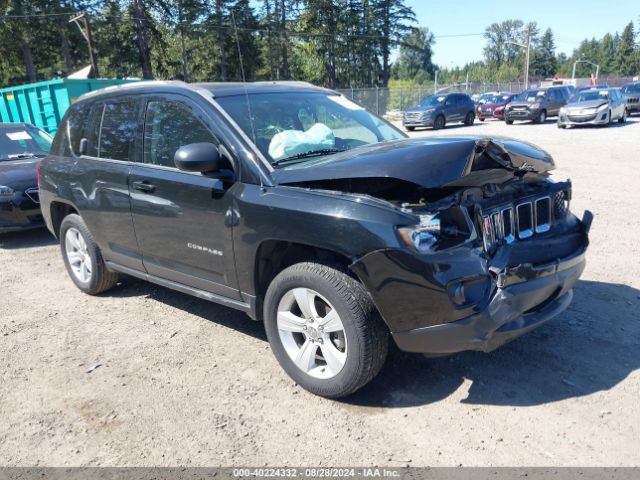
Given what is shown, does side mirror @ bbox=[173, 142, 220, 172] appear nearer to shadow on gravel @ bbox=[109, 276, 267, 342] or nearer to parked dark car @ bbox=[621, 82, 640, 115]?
shadow on gravel @ bbox=[109, 276, 267, 342]

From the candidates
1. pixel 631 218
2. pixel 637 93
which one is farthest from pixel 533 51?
pixel 631 218

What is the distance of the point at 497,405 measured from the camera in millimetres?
3057

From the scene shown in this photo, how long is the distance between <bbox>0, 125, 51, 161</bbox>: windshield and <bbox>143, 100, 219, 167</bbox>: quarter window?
18.4 ft

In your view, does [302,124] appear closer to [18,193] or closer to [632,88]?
[18,193]

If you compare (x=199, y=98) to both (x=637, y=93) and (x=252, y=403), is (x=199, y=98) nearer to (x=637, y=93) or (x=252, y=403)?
(x=252, y=403)

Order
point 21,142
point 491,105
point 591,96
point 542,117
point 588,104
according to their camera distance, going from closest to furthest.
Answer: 1. point 21,142
2. point 588,104
3. point 591,96
4. point 542,117
5. point 491,105

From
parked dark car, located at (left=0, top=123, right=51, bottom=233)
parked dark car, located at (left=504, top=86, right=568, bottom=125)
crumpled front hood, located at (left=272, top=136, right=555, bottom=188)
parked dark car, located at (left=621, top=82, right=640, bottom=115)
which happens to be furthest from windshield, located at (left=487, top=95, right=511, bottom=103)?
crumpled front hood, located at (left=272, top=136, right=555, bottom=188)

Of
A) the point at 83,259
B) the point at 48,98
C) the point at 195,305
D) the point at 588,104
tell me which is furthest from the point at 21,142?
the point at 588,104

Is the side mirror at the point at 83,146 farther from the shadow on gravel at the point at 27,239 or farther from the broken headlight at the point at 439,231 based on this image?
the broken headlight at the point at 439,231

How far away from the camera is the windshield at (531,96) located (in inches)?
1024

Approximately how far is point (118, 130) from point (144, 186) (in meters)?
0.75

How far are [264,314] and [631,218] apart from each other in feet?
18.7

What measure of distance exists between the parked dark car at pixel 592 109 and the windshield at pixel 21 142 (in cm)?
1987

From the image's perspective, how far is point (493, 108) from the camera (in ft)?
102
